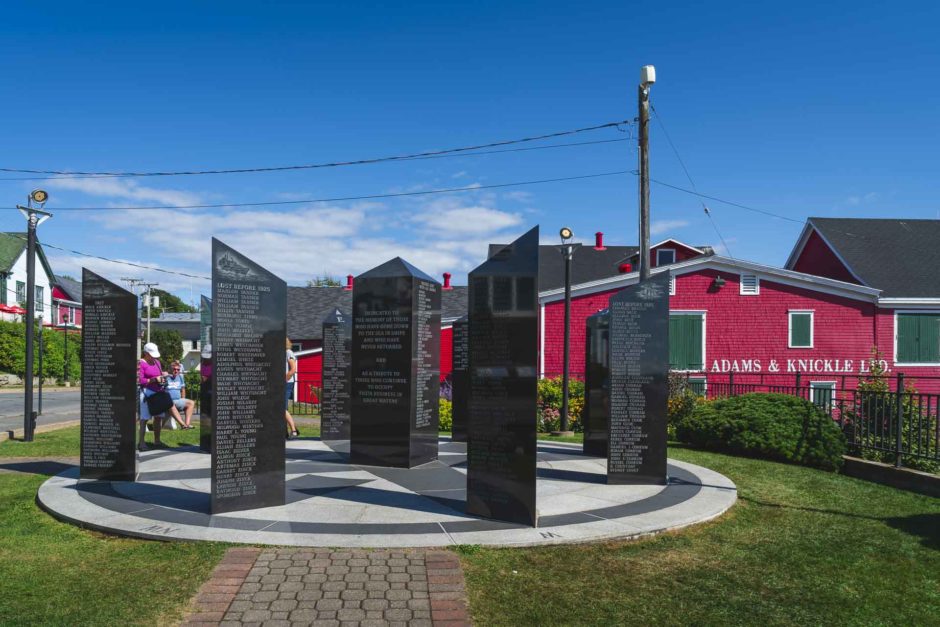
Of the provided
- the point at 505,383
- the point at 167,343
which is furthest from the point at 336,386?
the point at 167,343

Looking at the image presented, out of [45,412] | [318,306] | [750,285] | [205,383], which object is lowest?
[45,412]

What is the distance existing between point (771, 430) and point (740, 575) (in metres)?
6.25

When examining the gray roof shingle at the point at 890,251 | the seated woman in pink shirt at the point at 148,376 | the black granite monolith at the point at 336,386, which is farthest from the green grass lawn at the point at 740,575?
the gray roof shingle at the point at 890,251

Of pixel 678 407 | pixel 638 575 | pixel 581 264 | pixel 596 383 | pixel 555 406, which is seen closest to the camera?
pixel 638 575

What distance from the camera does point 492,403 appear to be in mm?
6637

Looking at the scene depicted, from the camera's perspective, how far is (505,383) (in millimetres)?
6547

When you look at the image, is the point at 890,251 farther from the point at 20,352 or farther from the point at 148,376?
the point at 20,352

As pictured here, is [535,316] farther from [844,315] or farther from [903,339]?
[903,339]

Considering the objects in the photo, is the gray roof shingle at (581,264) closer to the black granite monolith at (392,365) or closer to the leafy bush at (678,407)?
the leafy bush at (678,407)

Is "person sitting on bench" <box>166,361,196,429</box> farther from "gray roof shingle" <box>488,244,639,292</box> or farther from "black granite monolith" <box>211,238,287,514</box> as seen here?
"gray roof shingle" <box>488,244,639,292</box>

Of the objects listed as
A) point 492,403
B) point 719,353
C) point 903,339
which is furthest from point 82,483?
point 903,339

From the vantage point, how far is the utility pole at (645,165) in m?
15.7

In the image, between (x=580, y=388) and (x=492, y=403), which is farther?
(x=580, y=388)

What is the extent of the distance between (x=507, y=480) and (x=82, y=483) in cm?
543
